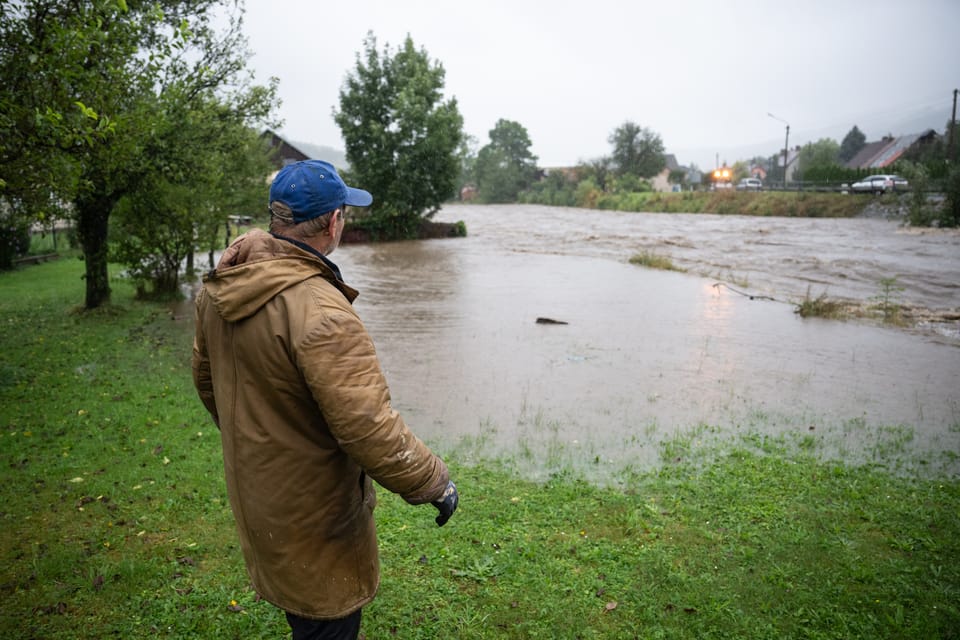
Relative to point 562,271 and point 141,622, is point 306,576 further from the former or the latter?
point 562,271

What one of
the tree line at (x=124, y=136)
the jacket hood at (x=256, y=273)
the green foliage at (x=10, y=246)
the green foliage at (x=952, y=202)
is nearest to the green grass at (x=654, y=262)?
the tree line at (x=124, y=136)

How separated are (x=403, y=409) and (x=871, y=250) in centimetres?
2706

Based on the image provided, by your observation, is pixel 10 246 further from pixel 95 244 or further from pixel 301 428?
pixel 301 428

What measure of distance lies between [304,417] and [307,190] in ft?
2.78

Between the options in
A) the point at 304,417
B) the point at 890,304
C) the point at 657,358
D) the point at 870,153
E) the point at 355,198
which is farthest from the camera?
the point at 870,153

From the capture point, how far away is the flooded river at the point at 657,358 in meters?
7.46

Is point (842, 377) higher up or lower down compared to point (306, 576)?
lower down

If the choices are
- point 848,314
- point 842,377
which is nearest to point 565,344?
point 842,377

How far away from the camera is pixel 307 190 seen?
236cm

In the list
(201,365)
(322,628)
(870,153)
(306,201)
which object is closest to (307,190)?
(306,201)

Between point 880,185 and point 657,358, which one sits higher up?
point 880,185

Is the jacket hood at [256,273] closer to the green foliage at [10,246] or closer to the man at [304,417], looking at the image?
the man at [304,417]

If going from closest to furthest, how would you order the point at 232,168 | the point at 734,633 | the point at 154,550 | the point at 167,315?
the point at 734,633 < the point at 154,550 < the point at 167,315 < the point at 232,168

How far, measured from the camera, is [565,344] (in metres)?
12.6
